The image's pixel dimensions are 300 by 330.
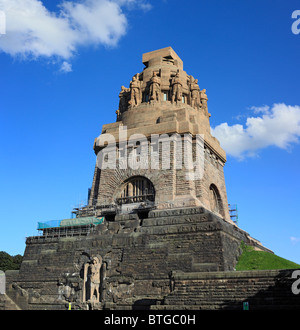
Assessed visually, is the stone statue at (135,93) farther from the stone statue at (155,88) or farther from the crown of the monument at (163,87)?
the stone statue at (155,88)

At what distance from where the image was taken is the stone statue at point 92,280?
2148 centimetres

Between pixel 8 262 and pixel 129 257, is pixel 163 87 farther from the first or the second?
pixel 8 262

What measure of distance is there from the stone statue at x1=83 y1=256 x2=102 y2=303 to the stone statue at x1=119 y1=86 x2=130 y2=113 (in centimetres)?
1388

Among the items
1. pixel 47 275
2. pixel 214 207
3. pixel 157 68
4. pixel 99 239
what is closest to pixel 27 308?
pixel 47 275

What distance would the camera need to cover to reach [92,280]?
21594mm

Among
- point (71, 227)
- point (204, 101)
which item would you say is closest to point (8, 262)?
point (71, 227)

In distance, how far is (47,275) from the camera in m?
23.4

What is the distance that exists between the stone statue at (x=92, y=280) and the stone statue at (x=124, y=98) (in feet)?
45.5

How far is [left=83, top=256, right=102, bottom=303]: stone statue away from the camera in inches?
846
